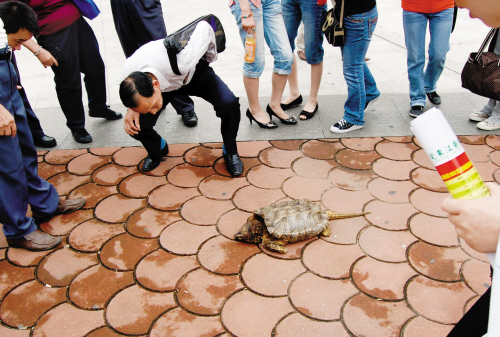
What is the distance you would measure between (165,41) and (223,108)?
70cm

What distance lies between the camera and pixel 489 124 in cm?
373

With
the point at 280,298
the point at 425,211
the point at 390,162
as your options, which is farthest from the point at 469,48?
the point at 280,298

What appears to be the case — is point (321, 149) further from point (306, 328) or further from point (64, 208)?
point (64, 208)

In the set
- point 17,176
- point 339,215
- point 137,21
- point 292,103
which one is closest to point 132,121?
point 17,176

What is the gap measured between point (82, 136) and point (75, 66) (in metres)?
0.69

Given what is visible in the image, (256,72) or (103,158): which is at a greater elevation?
(256,72)

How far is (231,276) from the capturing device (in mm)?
2398

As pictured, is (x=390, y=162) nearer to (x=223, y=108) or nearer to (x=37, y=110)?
(x=223, y=108)

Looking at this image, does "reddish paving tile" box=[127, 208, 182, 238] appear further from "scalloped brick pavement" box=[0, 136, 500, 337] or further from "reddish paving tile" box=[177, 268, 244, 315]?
"reddish paving tile" box=[177, 268, 244, 315]

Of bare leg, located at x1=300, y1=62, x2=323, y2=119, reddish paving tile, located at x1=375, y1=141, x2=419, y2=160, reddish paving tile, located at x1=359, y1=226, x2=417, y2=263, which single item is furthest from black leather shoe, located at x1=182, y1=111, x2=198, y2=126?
reddish paving tile, located at x1=359, y1=226, x2=417, y2=263

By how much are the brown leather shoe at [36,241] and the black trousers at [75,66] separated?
62.2 inches

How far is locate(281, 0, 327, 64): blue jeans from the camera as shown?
3.75 metres

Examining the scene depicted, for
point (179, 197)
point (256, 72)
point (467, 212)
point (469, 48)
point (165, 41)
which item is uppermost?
point (467, 212)

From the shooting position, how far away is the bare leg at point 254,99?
3.87 metres
